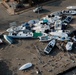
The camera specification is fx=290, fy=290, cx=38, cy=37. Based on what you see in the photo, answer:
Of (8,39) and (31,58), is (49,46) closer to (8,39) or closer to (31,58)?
(31,58)

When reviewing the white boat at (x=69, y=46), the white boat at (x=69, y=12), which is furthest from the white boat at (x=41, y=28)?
the white boat at (x=69, y=12)

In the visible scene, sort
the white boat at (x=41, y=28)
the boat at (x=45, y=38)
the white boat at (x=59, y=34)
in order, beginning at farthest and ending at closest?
1. the white boat at (x=41, y=28)
2. the white boat at (x=59, y=34)
3. the boat at (x=45, y=38)

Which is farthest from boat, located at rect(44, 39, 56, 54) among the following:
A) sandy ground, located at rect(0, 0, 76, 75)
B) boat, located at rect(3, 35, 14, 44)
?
boat, located at rect(3, 35, 14, 44)

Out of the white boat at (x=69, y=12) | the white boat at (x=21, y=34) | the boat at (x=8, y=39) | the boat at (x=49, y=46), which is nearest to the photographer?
the boat at (x=49, y=46)

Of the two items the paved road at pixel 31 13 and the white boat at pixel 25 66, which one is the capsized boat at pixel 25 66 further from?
the paved road at pixel 31 13

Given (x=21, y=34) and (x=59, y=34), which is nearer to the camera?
(x=59, y=34)

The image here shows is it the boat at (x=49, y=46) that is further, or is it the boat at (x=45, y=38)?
the boat at (x=45, y=38)

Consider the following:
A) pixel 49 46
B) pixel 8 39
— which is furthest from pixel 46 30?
pixel 8 39
